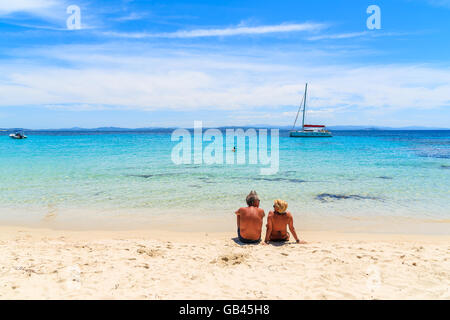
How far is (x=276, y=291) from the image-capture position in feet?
15.8

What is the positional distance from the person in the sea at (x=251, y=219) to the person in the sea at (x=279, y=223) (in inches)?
9.1

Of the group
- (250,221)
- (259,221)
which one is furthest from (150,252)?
(259,221)

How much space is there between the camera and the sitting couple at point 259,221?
7168 millimetres

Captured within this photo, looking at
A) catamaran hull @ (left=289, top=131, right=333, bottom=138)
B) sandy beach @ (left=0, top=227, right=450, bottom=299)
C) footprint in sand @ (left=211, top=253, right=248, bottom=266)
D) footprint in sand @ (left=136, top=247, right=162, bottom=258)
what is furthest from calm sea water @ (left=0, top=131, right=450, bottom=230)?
catamaran hull @ (left=289, top=131, right=333, bottom=138)

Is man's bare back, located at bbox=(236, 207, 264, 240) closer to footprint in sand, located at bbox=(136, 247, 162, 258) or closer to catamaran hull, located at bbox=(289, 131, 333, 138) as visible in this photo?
footprint in sand, located at bbox=(136, 247, 162, 258)

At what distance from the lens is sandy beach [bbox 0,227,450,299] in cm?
479

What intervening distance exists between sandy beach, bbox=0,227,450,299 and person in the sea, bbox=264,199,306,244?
310mm

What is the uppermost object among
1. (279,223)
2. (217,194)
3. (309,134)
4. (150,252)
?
(309,134)

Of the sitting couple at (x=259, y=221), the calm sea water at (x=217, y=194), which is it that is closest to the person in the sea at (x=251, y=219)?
the sitting couple at (x=259, y=221)

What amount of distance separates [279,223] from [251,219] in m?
0.65

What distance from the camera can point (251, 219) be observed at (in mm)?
7230

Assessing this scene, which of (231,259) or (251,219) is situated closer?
(231,259)

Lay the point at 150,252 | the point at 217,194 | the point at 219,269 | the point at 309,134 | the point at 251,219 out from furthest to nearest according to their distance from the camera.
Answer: the point at 309,134 → the point at 217,194 → the point at 251,219 → the point at 150,252 → the point at 219,269

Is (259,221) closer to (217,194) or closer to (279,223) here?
(279,223)
